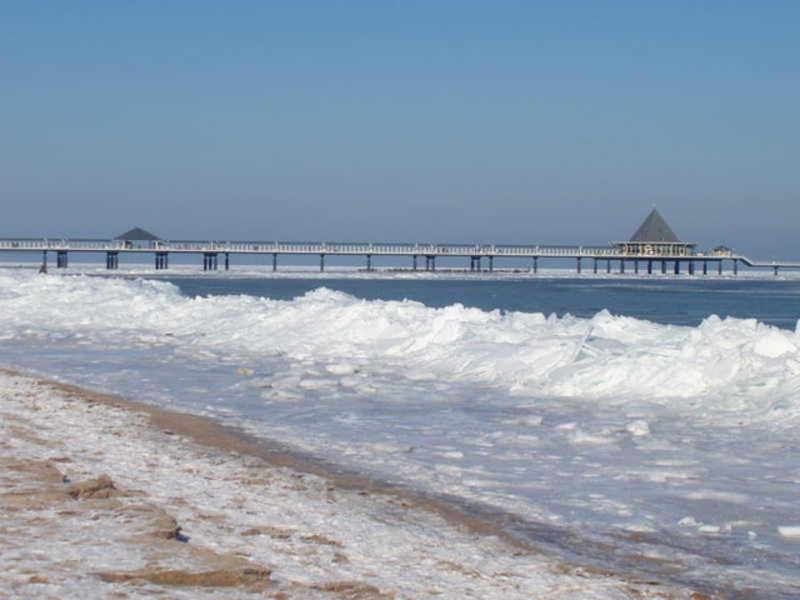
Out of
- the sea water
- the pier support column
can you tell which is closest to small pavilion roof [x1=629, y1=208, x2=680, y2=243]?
the pier support column

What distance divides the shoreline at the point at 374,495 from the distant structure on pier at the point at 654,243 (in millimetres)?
104283

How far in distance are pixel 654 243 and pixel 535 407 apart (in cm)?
10383

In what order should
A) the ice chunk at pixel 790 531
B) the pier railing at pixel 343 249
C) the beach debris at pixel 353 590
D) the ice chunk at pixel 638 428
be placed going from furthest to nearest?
the pier railing at pixel 343 249
the ice chunk at pixel 638 428
the ice chunk at pixel 790 531
the beach debris at pixel 353 590

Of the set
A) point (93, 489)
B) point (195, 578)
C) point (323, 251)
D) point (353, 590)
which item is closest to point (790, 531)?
point (353, 590)

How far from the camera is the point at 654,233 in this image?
368 feet

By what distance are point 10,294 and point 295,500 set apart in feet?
83.1

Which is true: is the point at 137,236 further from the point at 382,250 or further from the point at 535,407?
the point at 535,407

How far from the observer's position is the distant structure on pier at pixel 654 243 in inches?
4368

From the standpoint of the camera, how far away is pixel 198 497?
577cm

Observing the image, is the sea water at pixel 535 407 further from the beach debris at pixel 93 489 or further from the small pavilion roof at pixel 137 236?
the small pavilion roof at pixel 137 236

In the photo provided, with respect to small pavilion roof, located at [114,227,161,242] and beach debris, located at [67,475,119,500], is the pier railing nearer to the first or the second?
small pavilion roof, located at [114,227,161,242]

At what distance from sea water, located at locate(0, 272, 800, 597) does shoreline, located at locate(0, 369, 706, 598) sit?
0.58 ft

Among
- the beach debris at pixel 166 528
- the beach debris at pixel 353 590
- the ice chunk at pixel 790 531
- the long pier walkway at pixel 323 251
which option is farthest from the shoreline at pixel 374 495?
the long pier walkway at pixel 323 251

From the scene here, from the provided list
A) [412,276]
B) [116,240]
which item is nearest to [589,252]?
→ [412,276]
